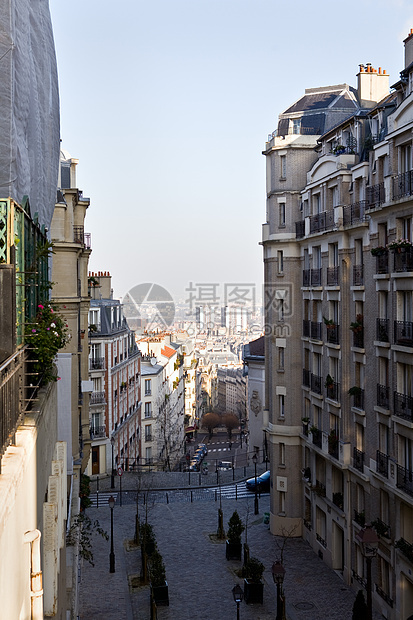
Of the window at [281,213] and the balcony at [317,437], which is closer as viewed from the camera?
the balcony at [317,437]

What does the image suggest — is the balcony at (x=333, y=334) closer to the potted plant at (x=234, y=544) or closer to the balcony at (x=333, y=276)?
the balcony at (x=333, y=276)

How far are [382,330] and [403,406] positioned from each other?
126 inches

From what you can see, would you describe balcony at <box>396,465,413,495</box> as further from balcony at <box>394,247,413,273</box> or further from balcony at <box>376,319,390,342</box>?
balcony at <box>394,247,413,273</box>

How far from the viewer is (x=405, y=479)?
22594 millimetres

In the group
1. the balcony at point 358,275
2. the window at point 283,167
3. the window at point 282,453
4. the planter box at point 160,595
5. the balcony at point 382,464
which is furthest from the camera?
the window at point 282,453

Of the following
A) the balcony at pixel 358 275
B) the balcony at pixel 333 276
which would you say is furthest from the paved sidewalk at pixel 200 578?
the balcony at pixel 333 276

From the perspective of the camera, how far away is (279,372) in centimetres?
3597

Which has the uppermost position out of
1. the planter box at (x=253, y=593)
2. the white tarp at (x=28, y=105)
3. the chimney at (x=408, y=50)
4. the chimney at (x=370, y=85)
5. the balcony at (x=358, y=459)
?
the chimney at (x=370, y=85)

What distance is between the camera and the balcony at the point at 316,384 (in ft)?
106

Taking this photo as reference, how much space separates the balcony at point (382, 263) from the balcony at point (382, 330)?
184 centimetres

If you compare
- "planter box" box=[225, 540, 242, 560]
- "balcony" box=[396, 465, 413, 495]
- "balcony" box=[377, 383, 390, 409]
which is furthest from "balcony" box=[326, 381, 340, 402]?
"planter box" box=[225, 540, 242, 560]

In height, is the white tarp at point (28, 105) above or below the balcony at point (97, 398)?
above

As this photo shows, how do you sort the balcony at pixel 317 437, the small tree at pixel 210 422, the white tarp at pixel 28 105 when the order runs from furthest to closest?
the small tree at pixel 210 422 < the balcony at pixel 317 437 < the white tarp at pixel 28 105

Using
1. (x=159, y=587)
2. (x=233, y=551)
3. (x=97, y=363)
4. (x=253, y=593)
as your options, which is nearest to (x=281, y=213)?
(x=233, y=551)
